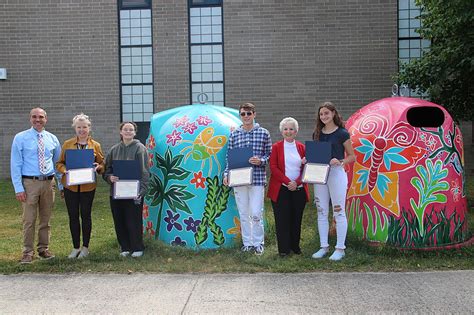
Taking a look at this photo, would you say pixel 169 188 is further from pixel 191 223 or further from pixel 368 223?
pixel 368 223

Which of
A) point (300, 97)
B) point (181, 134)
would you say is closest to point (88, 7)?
point (300, 97)

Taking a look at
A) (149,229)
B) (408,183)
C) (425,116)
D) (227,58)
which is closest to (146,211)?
(149,229)

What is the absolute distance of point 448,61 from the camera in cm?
793

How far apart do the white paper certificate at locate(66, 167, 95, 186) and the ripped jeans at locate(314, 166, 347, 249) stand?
2.57 meters

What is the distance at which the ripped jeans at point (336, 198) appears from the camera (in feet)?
18.9

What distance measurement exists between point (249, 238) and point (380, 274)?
1.59 metres

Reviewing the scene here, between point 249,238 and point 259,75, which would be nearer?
point 249,238

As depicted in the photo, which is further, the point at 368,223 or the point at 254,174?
the point at 368,223

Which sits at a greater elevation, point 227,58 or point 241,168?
point 227,58

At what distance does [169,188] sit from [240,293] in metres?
1.96

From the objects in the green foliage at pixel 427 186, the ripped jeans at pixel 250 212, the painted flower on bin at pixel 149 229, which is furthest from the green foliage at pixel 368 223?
the painted flower on bin at pixel 149 229

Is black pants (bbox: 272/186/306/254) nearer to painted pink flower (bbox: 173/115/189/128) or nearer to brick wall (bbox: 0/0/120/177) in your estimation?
painted pink flower (bbox: 173/115/189/128)

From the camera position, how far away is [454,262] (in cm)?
580

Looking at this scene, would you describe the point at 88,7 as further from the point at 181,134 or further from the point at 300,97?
the point at 181,134
